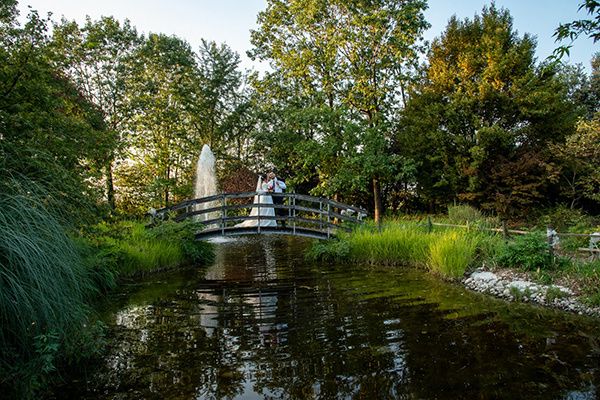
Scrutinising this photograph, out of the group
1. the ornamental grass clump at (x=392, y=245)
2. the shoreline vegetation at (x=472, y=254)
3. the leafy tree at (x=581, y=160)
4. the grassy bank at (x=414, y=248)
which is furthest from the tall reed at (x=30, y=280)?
the leafy tree at (x=581, y=160)

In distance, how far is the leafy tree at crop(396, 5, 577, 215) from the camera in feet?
53.7

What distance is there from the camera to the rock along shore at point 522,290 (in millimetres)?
7137

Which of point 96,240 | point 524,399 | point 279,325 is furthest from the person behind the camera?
point 96,240

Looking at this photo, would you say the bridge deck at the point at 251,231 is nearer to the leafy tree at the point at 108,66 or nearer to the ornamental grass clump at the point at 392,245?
the ornamental grass clump at the point at 392,245

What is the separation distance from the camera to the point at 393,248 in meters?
11.7

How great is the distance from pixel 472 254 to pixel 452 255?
27.4 inches

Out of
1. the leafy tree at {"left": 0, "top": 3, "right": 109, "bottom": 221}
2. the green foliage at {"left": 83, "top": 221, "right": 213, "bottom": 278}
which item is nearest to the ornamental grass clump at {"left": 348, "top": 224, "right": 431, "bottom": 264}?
the green foliage at {"left": 83, "top": 221, "right": 213, "bottom": 278}

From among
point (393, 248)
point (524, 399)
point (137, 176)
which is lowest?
point (524, 399)

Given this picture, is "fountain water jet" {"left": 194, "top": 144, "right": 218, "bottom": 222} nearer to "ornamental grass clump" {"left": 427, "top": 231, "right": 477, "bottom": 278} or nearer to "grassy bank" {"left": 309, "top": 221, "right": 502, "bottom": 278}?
"grassy bank" {"left": 309, "top": 221, "right": 502, "bottom": 278}

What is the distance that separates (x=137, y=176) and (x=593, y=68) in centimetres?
2992

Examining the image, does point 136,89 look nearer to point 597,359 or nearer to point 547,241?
point 547,241

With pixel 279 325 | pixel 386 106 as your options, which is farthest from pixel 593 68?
pixel 279 325

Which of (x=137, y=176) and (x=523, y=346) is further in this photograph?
(x=137, y=176)

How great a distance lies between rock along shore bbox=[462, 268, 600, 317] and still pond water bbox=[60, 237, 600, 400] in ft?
1.20
